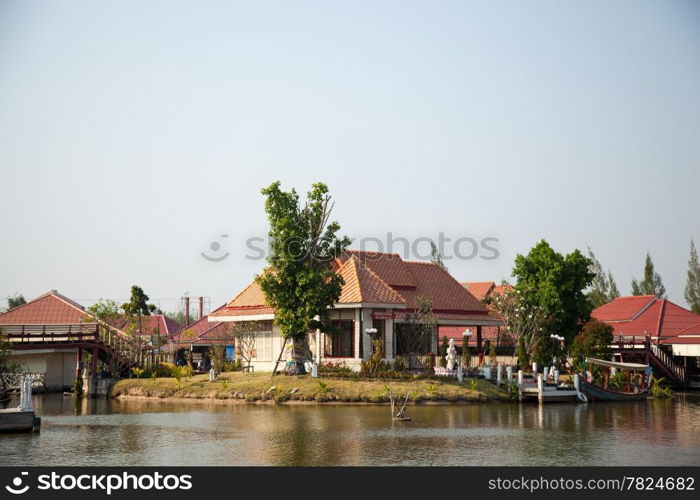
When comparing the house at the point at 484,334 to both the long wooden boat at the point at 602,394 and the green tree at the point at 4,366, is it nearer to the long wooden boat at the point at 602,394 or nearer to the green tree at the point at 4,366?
the long wooden boat at the point at 602,394

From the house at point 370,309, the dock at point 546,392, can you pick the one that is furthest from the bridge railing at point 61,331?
the dock at point 546,392

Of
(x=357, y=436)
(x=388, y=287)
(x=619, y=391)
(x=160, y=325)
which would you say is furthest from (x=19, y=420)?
(x=160, y=325)

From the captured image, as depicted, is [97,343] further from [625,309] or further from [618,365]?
[625,309]

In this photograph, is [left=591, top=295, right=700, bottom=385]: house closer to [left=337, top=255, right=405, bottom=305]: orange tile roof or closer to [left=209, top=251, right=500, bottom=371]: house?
[left=209, top=251, right=500, bottom=371]: house

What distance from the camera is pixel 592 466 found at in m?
21.8

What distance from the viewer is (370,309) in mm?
44031

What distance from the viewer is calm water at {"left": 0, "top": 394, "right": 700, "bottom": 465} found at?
22875mm

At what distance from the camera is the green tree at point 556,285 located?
53.9 meters

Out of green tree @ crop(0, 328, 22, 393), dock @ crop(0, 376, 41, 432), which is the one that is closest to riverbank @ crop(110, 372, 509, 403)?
green tree @ crop(0, 328, 22, 393)

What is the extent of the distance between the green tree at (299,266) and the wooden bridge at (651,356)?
19.2 m

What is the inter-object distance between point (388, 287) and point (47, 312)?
23681 millimetres
